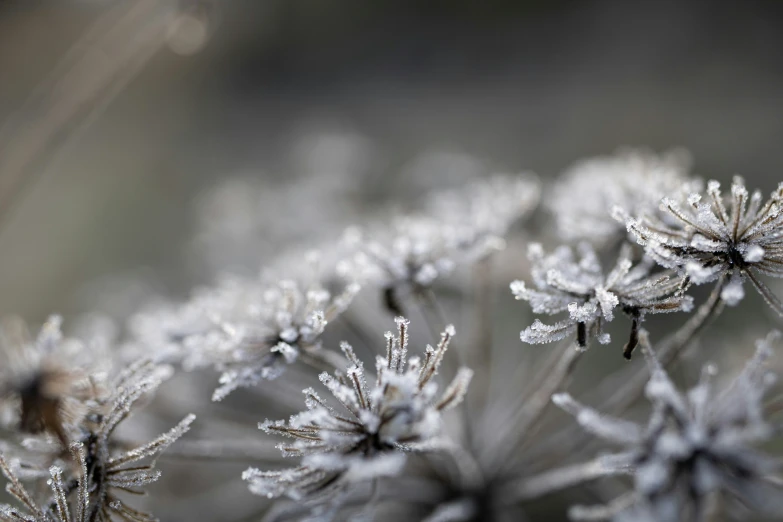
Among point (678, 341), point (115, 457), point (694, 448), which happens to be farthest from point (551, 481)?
point (115, 457)

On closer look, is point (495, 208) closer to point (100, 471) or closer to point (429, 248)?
point (429, 248)

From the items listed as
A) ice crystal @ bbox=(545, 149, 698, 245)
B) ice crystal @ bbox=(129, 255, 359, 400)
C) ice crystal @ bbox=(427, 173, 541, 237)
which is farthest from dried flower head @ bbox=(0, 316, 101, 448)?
ice crystal @ bbox=(545, 149, 698, 245)

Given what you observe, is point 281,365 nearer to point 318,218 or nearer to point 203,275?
point 318,218

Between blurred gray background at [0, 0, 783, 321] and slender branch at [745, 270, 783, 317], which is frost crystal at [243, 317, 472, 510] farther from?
blurred gray background at [0, 0, 783, 321]

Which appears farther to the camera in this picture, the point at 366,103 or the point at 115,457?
the point at 366,103

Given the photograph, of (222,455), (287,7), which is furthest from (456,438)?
(287,7)
